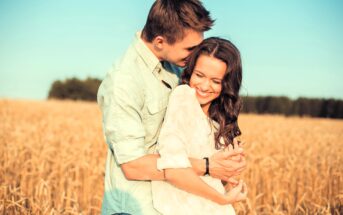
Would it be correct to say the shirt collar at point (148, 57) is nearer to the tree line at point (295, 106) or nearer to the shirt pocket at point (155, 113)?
the shirt pocket at point (155, 113)

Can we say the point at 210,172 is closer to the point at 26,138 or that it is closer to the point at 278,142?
the point at 26,138

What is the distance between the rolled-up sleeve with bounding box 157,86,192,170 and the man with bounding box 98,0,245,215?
7cm

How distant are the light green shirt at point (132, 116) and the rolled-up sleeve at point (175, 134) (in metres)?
0.11

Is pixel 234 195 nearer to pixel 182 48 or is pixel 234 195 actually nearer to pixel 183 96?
pixel 183 96

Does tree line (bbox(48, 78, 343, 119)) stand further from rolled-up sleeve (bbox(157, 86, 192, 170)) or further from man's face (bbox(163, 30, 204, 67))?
rolled-up sleeve (bbox(157, 86, 192, 170))

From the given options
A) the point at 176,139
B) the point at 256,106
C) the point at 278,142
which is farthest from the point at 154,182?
the point at 256,106

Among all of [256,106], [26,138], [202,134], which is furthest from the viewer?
[256,106]

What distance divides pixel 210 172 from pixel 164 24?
0.89 meters

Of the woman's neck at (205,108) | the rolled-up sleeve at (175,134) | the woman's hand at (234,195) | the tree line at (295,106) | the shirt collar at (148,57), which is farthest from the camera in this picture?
the tree line at (295,106)

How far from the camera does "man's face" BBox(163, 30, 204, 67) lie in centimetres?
238

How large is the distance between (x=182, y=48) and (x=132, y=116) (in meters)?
0.55

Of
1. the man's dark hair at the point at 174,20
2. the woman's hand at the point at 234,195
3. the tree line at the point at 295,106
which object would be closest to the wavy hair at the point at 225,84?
the man's dark hair at the point at 174,20

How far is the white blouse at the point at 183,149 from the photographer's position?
206 centimetres

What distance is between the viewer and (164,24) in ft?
7.72
